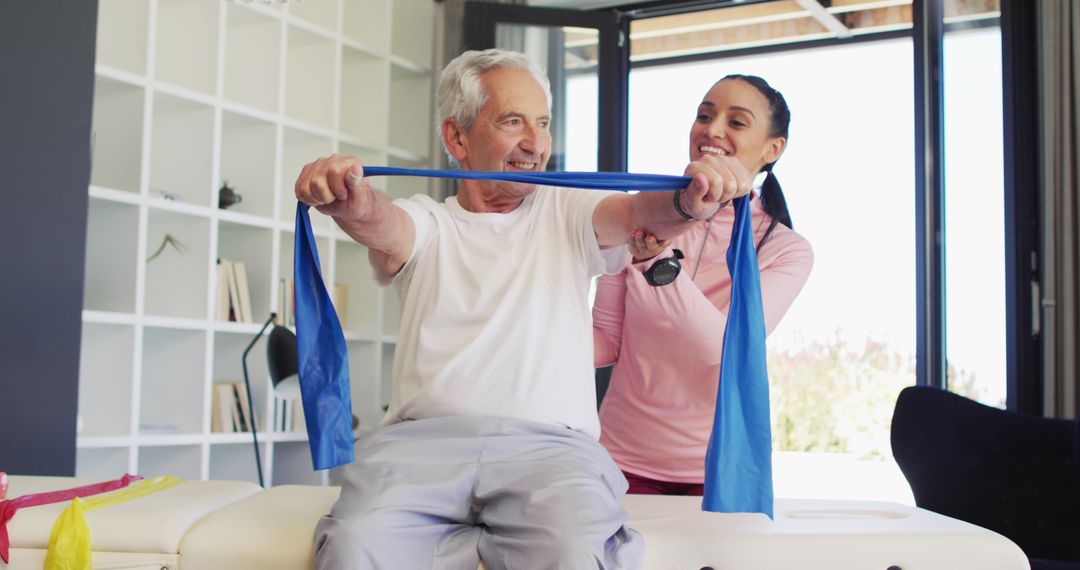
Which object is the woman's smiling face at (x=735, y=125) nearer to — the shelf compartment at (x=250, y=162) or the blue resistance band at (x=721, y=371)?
the blue resistance band at (x=721, y=371)

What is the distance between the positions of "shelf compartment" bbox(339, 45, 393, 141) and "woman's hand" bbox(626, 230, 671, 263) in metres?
3.54

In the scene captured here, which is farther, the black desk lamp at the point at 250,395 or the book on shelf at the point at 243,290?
the book on shelf at the point at 243,290

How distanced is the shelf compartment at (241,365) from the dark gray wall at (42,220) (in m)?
1.63

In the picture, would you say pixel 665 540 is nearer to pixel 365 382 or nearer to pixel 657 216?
pixel 657 216

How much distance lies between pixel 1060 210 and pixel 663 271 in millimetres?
2927

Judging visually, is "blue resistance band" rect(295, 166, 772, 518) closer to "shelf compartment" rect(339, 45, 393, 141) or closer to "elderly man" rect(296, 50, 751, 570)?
"elderly man" rect(296, 50, 751, 570)

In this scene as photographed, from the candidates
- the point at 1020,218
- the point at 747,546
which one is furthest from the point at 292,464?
the point at 747,546

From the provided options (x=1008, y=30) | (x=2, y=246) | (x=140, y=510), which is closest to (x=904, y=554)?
(x=140, y=510)

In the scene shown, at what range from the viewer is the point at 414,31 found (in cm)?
544

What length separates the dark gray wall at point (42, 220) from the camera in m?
2.65

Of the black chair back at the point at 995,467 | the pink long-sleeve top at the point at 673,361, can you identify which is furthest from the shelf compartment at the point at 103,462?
the black chair back at the point at 995,467

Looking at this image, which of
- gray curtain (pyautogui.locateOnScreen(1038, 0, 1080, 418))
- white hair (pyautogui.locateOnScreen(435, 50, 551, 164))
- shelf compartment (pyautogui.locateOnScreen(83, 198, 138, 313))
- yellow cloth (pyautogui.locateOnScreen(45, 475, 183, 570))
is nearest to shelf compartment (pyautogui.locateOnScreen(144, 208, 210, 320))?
shelf compartment (pyautogui.locateOnScreen(83, 198, 138, 313))

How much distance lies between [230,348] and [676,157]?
465cm

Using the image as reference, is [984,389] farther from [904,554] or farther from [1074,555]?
[904,554]
